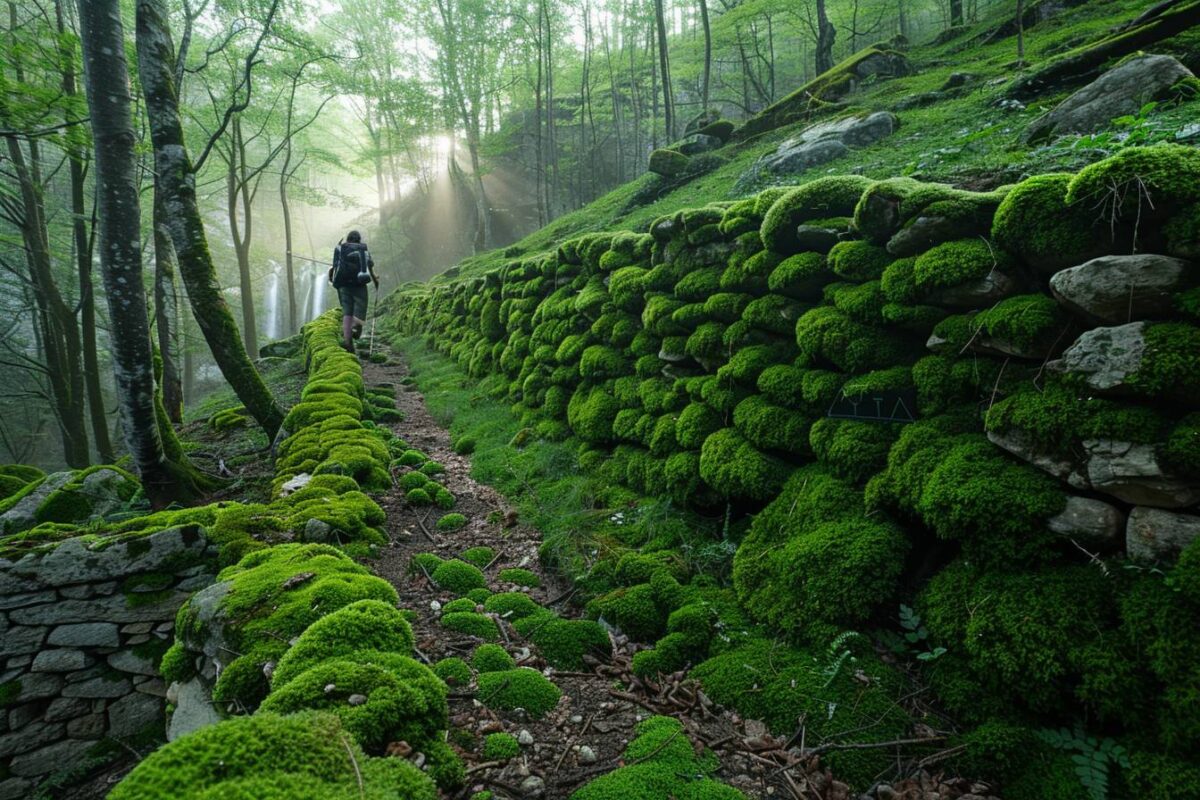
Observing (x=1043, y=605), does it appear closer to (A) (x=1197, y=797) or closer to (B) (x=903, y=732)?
(A) (x=1197, y=797)

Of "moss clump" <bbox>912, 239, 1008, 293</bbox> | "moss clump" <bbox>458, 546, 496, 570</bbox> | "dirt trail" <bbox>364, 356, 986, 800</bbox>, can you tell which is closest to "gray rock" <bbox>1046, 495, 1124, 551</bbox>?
"dirt trail" <bbox>364, 356, 986, 800</bbox>

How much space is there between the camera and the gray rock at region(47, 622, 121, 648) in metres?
3.99

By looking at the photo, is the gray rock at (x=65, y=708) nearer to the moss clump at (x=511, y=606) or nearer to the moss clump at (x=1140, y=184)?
the moss clump at (x=511, y=606)

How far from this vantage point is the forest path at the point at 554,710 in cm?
247

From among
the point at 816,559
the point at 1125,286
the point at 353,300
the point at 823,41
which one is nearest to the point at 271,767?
the point at 816,559

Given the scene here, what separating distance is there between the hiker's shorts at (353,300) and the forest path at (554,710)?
8255 mm

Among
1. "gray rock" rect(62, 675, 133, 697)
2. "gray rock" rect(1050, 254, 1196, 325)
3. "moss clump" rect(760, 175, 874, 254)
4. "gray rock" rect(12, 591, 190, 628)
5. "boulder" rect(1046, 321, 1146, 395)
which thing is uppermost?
"moss clump" rect(760, 175, 874, 254)

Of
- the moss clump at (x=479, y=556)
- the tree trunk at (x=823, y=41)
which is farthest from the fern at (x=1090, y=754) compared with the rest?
the tree trunk at (x=823, y=41)

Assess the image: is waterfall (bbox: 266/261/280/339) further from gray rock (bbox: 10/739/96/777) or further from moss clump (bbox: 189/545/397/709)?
moss clump (bbox: 189/545/397/709)

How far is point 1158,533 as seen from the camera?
7.38ft

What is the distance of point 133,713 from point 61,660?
68 cm

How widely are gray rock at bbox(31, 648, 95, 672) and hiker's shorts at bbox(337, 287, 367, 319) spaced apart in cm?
875

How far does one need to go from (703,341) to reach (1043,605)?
3.15m

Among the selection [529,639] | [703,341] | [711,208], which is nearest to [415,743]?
[529,639]
